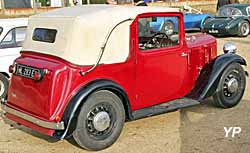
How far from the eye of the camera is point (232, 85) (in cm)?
610

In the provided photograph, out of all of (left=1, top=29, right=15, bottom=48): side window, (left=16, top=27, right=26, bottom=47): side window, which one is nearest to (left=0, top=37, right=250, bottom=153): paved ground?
(left=1, top=29, right=15, bottom=48): side window

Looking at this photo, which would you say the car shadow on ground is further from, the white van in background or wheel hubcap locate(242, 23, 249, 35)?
wheel hubcap locate(242, 23, 249, 35)

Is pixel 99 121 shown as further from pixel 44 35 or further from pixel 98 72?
pixel 44 35

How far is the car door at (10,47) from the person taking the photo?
7117 millimetres

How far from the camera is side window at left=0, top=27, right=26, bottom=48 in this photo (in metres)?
7.26

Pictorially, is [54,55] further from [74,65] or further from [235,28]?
[235,28]

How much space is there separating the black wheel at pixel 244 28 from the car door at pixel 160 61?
32.2ft

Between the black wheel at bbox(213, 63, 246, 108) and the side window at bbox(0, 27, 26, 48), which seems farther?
the side window at bbox(0, 27, 26, 48)

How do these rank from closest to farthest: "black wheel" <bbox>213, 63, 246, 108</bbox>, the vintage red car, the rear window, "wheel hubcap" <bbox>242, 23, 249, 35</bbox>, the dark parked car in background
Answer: the vintage red car
the rear window
"black wheel" <bbox>213, 63, 246, 108</bbox>
the dark parked car in background
"wheel hubcap" <bbox>242, 23, 249, 35</bbox>

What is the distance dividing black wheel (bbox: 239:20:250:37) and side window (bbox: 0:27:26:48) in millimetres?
9822

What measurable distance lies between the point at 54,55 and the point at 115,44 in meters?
0.81

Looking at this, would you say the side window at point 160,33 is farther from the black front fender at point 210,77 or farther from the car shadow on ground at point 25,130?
the car shadow on ground at point 25,130

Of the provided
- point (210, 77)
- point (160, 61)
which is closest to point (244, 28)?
point (210, 77)

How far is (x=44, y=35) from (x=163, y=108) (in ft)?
6.44
